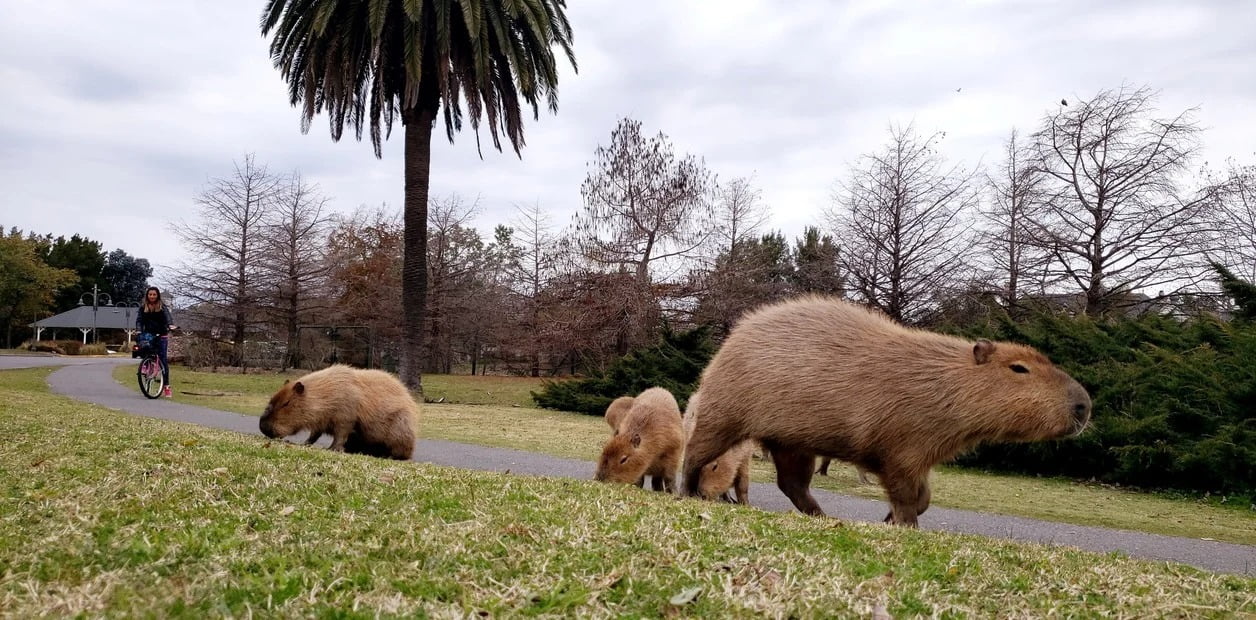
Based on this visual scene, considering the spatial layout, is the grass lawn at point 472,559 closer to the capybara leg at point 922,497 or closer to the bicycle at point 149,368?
the capybara leg at point 922,497

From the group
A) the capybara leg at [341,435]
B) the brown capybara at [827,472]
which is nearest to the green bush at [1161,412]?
the brown capybara at [827,472]

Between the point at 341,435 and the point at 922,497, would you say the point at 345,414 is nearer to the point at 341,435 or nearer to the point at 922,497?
the point at 341,435

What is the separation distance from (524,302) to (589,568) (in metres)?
31.8

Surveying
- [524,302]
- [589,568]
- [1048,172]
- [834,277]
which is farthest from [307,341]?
[589,568]

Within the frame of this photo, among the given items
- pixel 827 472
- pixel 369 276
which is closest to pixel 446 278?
pixel 369 276

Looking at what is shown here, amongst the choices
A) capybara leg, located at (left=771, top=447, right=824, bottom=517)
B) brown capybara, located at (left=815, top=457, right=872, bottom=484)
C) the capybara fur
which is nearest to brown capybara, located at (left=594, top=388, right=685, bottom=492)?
the capybara fur

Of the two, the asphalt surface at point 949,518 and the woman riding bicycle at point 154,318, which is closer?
the asphalt surface at point 949,518

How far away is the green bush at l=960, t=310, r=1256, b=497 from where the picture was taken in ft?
29.4

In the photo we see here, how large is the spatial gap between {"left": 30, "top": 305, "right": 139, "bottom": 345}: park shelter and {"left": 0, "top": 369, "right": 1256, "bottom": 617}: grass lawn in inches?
2900

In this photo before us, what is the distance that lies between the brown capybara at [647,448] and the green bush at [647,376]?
1007cm

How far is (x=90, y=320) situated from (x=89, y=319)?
23 cm

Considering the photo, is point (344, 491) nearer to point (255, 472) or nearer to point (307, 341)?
point (255, 472)

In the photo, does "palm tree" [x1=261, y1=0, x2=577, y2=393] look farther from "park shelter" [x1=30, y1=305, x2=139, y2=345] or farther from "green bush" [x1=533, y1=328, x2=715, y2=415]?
"park shelter" [x1=30, y1=305, x2=139, y2=345]

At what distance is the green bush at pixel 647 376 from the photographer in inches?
713
